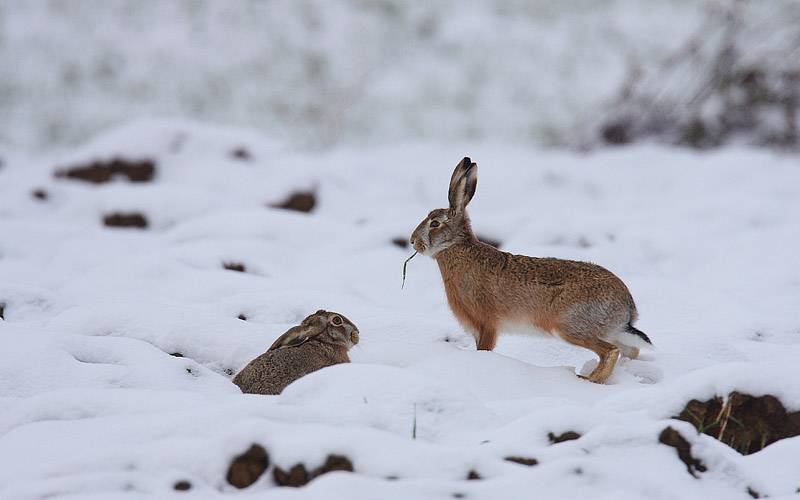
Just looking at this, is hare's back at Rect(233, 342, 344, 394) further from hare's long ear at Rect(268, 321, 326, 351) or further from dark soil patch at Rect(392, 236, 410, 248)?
dark soil patch at Rect(392, 236, 410, 248)

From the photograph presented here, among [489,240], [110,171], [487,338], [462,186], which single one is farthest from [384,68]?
[487,338]

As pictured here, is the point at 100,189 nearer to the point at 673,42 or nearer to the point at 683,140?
the point at 683,140

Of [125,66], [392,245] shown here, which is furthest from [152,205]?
[125,66]

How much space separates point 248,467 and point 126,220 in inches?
187

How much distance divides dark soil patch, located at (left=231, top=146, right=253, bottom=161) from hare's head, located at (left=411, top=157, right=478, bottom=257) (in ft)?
13.5

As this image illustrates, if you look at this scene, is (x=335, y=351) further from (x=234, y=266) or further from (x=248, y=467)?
(x=234, y=266)

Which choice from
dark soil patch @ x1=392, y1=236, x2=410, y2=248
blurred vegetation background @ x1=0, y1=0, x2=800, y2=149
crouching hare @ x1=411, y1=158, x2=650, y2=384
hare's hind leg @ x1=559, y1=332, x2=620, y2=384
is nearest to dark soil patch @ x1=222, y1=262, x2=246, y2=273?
dark soil patch @ x1=392, y1=236, x2=410, y2=248

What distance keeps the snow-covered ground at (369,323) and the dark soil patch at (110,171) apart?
9 cm

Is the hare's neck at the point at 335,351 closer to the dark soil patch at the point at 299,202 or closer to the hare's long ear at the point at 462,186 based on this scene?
the hare's long ear at the point at 462,186

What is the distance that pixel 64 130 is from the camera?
398 inches

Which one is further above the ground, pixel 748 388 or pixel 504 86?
pixel 504 86

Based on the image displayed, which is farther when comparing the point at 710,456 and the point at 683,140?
the point at 683,140

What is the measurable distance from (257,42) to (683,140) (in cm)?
524

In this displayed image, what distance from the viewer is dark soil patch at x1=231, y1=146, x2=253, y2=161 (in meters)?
8.05
